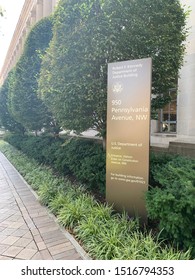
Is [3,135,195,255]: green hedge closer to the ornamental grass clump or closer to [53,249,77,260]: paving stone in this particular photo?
the ornamental grass clump

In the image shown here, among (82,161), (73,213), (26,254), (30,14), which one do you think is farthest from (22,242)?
(30,14)

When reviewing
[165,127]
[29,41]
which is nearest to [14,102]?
[29,41]

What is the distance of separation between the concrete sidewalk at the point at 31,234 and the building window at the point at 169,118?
5.03m

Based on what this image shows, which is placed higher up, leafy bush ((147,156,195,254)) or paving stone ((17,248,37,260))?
leafy bush ((147,156,195,254))

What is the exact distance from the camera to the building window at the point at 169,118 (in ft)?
28.6

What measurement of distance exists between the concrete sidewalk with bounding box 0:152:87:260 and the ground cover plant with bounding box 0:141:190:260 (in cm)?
17

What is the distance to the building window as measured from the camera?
8.70 meters

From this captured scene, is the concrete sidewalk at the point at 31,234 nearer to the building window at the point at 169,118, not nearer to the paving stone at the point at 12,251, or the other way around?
the paving stone at the point at 12,251

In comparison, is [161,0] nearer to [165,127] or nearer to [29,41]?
[165,127]

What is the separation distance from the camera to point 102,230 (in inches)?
155

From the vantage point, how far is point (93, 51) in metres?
5.25

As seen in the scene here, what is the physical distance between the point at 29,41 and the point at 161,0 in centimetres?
722

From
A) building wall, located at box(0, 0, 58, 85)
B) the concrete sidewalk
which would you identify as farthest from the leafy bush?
building wall, located at box(0, 0, 58, 85)
